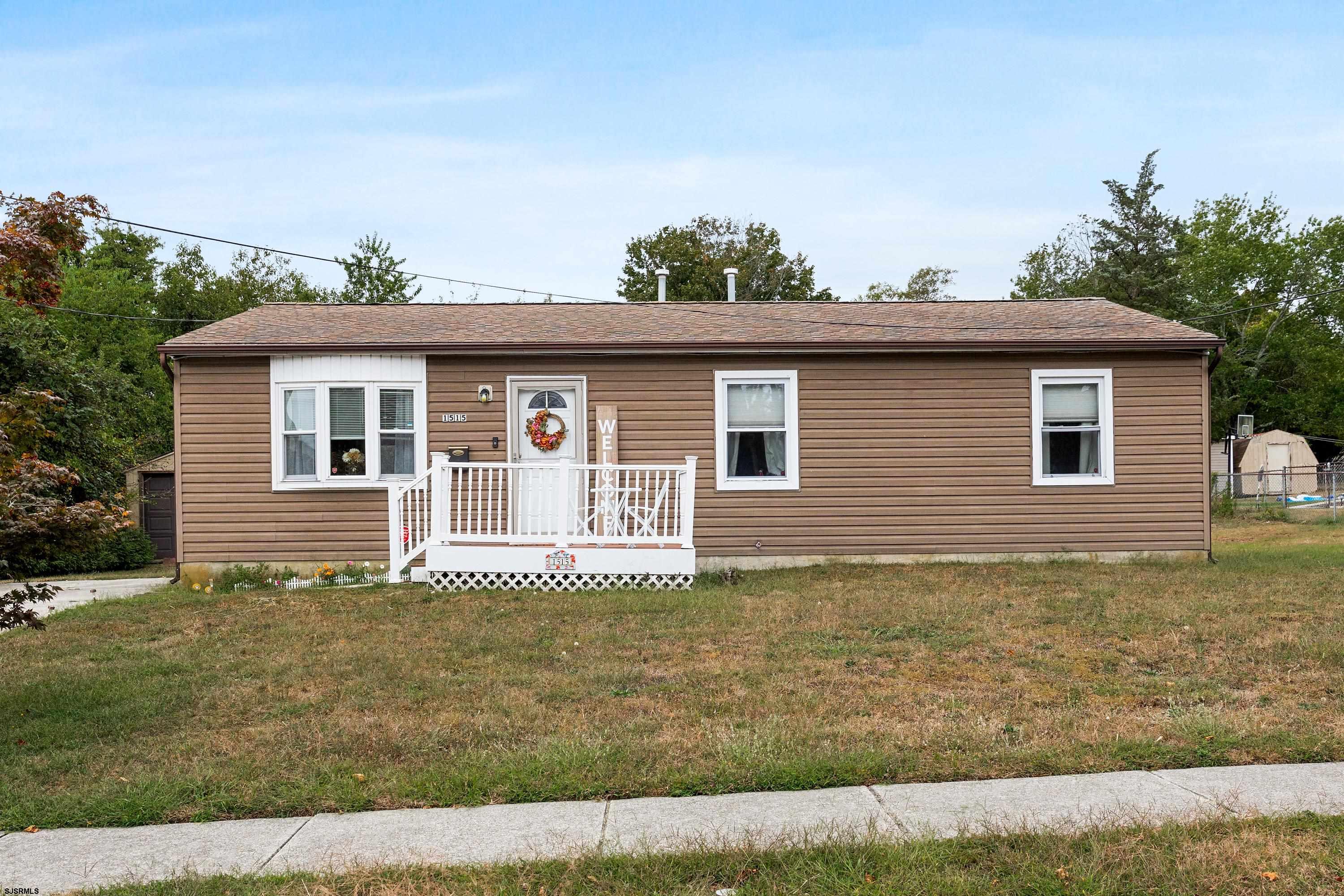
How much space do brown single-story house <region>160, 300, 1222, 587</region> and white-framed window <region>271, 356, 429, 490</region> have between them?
1.0 inches

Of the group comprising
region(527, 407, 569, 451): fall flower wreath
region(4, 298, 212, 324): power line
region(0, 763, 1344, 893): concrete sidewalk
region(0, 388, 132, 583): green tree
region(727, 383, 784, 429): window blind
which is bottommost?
region(0, 763, 1344, 893): concrete sidewalk

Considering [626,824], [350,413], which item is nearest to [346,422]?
[350,413]

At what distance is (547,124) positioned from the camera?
65.8ft

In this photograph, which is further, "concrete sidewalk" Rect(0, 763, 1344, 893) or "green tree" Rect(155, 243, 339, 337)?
"green tree" Rect(155, 243, 339, 337)

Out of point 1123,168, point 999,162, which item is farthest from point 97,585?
point 1123,168

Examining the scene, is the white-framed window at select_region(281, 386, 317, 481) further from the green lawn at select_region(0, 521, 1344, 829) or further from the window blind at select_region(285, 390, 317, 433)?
the green lawn at select_region(0, 521, 1344, 829)

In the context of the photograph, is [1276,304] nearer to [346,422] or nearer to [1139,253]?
[1139,253]

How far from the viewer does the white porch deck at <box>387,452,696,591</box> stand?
1031 cm

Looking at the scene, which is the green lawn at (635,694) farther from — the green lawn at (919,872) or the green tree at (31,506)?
the green tree at (31,506)

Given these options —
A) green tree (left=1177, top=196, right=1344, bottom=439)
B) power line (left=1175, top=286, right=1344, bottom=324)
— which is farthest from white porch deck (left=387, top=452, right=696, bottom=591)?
green tree (left=1177, top=196, right=1344, bottom=439)

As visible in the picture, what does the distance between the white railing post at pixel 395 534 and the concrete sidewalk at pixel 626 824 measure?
6.57 meters

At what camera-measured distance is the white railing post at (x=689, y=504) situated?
34.6 ft

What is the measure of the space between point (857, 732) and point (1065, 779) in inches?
38.4

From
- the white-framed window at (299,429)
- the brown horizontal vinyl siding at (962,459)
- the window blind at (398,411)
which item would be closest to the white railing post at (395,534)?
the window blind at (398,411)
